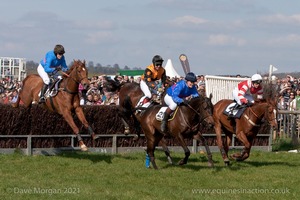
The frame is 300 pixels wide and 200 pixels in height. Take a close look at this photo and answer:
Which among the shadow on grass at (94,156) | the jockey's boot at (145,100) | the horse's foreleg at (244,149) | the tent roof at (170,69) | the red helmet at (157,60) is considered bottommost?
the shadow on grass at (94,156)

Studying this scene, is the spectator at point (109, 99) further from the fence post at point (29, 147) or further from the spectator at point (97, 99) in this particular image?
the fence post at point (29, 147)

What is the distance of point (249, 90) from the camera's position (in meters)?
14.9

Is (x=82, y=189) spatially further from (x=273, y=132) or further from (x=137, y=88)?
(x=273, y=132)

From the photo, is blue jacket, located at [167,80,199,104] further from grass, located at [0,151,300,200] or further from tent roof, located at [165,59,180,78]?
tent roof, located at [165,59,180,78]

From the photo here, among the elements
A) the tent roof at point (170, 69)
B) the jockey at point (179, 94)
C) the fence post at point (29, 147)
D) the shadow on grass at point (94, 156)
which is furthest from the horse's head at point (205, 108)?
the tent roof at point (170, 69)

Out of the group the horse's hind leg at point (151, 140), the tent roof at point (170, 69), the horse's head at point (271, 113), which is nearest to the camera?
the horse's hind leg at point (151, 140)

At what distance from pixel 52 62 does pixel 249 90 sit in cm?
446

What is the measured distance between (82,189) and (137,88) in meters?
5.52

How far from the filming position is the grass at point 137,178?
34.4ft

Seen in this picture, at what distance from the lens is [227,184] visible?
11.5m

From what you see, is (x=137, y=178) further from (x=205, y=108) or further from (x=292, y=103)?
(x=292, y=103)

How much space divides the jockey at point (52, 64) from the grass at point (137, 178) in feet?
5.72

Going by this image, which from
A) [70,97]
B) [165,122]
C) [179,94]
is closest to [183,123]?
[165,122]

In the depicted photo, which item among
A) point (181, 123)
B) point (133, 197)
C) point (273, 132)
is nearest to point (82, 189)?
point (133, 197)
